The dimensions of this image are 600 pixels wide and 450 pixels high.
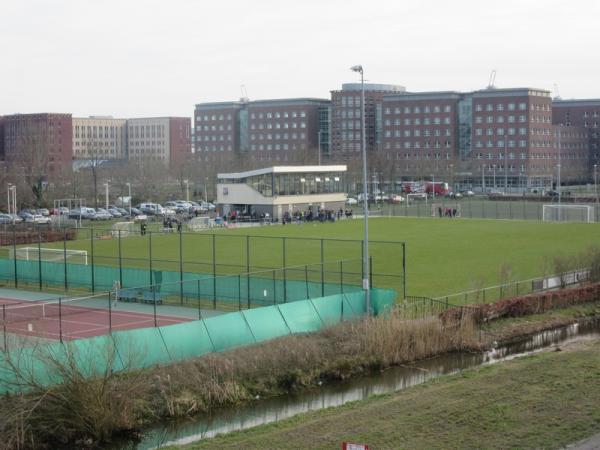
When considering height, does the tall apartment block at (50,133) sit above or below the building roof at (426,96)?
below

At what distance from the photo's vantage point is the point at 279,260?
56.3 meters

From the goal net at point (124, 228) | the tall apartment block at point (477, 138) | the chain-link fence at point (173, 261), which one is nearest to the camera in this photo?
the chain-link fence at point (173, 261)

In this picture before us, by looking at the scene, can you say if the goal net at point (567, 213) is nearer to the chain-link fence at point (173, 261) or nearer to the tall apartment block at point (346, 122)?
the chain-link fence at point (173, 261)

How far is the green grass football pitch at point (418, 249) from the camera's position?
51031 millimetres

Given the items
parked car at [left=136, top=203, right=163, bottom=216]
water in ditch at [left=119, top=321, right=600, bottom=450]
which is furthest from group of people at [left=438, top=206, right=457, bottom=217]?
water in ditch at [left=119, top=321, right=600, bottom=450]

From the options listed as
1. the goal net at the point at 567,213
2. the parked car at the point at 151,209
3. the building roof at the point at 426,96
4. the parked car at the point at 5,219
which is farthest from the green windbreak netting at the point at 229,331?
the building roof at the point at 426,96

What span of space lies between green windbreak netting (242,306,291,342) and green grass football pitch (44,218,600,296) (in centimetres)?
1257

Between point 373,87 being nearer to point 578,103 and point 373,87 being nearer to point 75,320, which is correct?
point 578,103

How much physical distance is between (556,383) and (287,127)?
139193 millimetres

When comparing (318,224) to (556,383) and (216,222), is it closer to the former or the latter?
(216,222)

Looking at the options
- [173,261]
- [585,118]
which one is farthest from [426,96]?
[173,261]

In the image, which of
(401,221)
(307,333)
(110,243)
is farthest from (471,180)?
(307,333)

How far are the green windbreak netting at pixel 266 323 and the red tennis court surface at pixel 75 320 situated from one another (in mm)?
4632

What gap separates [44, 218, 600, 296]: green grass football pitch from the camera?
2009 inches
